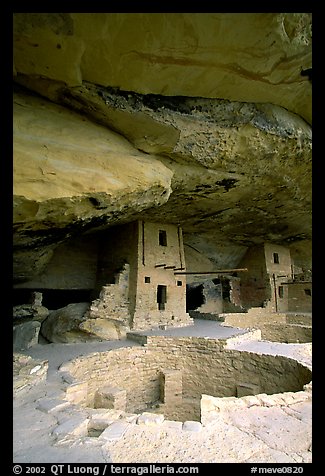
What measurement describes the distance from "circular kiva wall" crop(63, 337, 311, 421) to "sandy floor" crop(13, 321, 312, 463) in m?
1.71

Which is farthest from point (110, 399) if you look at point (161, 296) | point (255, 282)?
point (255, 282)

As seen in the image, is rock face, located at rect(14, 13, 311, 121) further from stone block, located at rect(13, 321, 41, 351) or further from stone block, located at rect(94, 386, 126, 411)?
stone block, located at rect(13, 321, 41, 351)

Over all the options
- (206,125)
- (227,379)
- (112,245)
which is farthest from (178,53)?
(112,245)

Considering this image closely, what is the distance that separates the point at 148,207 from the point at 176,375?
11.6 ft

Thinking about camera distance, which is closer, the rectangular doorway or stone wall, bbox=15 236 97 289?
the rectangular doorway

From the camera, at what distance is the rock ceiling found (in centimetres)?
308

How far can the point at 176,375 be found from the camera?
21.0 feet

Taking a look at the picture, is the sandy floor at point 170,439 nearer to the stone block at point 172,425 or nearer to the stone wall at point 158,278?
the stone block at point 172,425

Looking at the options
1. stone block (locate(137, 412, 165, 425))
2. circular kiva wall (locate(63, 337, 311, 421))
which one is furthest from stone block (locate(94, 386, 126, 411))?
stone block (locate(137, 412, 165, 425))

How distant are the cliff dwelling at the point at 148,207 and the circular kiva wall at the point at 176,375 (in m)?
0.03

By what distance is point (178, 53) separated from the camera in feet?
11.0

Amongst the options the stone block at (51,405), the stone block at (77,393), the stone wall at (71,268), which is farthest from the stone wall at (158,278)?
the stone block at (51,405)

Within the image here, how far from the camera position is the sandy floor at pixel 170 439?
234cm
